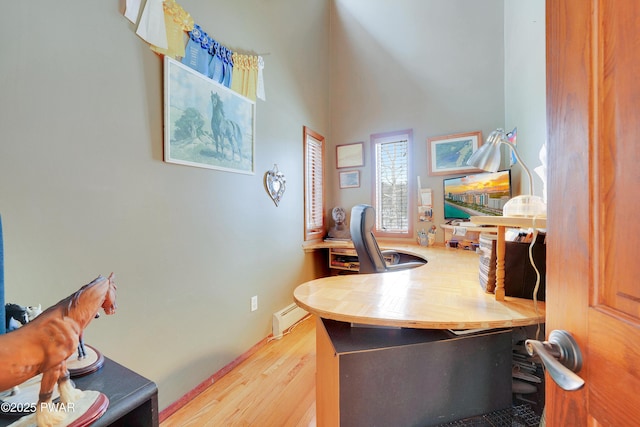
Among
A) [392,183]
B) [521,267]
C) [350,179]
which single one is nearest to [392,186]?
[392,183]

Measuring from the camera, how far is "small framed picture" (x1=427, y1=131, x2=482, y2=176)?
2537 millimetres

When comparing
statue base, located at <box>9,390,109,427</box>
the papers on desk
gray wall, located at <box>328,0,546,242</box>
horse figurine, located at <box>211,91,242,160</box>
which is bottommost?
statue base, located at <box>9,390,109,427</box>

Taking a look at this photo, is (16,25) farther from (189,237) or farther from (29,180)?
(189,237)

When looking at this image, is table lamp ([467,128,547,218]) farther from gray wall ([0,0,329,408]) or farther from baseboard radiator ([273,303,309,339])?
baseboard radiator ([273,303,309,339])

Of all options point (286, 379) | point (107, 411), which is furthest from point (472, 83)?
point (107, 411)

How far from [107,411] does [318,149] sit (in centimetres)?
288

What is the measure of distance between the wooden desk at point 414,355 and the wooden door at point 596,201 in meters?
0.44

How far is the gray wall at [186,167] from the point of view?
98 centimetres

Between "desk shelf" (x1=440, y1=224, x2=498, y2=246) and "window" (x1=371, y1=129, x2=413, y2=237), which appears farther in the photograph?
"window" (x1=371, y1=129, x2=413, y2=237)

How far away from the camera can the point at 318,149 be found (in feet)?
10.2

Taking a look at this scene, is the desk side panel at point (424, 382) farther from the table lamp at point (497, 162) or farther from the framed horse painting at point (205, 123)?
the framed horse painting at point (205, 123)

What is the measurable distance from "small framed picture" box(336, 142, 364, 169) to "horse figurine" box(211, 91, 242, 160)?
163 centimetres

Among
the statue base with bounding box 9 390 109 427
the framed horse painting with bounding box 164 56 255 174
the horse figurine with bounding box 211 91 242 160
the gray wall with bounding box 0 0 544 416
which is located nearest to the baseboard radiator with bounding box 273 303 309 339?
the gray wall with bounding box 0 0 544 416

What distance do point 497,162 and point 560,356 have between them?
1260mm
